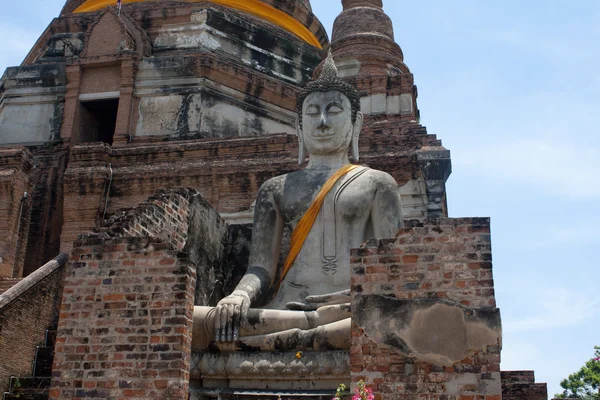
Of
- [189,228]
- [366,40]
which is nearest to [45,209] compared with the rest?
[366,40]

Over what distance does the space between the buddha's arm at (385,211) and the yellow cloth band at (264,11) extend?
12930mm

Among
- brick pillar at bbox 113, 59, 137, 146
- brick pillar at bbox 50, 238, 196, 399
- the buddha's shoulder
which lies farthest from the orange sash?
brick pillar at bbox 113, 59, 137, 146

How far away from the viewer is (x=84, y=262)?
6.41 meters

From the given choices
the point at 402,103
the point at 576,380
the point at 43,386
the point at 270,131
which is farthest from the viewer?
the point at 576,380

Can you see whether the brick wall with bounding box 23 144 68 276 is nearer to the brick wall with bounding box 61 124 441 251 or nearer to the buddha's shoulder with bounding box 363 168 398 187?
the brick wall with bounding box 61 124 441 251

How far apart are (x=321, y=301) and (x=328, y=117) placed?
7.14 ft

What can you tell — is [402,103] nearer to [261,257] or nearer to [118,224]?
[261,257]

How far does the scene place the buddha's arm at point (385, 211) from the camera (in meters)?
7.72

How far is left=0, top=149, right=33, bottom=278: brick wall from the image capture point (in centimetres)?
1399

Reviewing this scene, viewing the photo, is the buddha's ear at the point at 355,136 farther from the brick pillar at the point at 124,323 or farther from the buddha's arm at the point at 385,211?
the brick pillar at the point at 124,323

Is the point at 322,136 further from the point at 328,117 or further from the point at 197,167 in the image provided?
the point at 197,167

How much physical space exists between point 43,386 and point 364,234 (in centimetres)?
462

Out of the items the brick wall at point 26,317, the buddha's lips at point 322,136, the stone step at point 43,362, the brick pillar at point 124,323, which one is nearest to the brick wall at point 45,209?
the brick wall at point 26,317

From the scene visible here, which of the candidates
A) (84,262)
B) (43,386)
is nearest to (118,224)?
(84,262)
